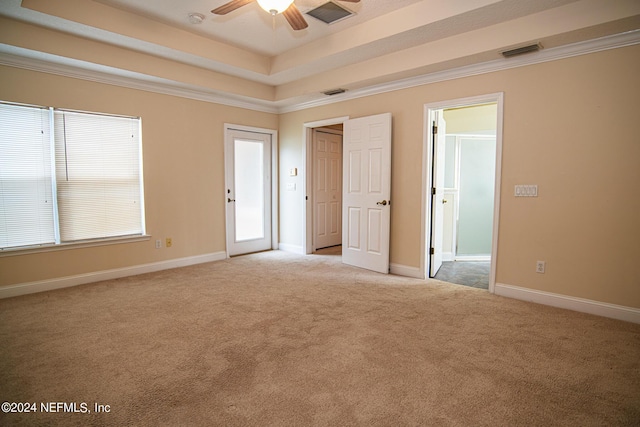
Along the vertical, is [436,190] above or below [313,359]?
above

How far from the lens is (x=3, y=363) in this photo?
2342 mm

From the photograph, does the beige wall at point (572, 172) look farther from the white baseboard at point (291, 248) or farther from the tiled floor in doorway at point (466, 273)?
the white baseboard at point (291, 248)

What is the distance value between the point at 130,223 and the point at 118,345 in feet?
7.64

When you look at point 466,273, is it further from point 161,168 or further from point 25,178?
point 25,178

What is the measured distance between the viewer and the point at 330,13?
11.3 feet

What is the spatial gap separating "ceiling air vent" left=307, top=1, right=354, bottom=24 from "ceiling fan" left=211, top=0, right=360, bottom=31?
59 cm

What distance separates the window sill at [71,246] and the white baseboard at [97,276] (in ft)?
1.15

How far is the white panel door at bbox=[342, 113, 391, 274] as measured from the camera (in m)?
4.60

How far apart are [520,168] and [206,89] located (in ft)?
13.9

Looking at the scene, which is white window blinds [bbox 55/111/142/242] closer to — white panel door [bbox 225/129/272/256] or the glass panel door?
white panel door [bbox 225/129/272/256]

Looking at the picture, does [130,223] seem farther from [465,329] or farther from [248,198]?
[465,329]

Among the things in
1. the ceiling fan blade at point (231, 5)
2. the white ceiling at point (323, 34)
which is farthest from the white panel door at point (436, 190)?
the ceiling fan blade at point (231, 5)

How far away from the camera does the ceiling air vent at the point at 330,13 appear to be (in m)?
3.31

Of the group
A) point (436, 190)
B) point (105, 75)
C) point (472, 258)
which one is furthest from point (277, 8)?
point (472, 258)
